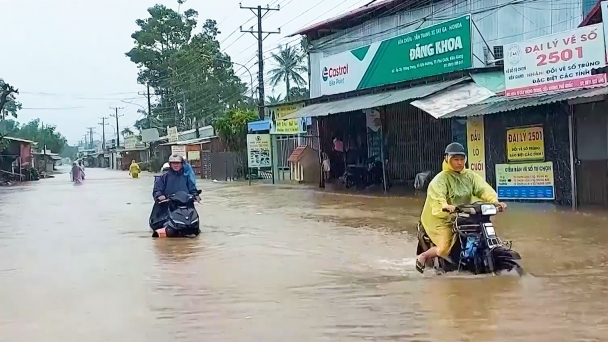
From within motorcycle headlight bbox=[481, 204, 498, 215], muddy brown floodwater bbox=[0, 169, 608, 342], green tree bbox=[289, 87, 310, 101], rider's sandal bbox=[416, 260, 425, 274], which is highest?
green tree bbox=[289, 87, 310, 101]

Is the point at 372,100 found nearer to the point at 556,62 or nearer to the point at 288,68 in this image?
the point at 556,62

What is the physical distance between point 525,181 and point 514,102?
1.88m

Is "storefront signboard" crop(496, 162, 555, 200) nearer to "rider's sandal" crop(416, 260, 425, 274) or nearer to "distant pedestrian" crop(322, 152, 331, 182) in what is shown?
"rider's sandal" crop(416, 260, 425, 274)

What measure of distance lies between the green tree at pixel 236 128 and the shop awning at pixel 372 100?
12720 mm

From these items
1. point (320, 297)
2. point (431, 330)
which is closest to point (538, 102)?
point (320, 297)

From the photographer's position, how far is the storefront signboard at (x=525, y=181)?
16344 mm

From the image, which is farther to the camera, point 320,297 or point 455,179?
point 455,179

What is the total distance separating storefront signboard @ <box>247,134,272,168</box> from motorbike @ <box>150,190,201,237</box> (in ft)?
69.0

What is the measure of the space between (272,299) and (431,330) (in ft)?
6.28

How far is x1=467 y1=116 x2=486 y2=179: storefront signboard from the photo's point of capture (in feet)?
60.1

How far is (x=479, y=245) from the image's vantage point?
26.1 feet

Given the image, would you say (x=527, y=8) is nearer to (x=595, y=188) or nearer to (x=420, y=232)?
(x=595, y=188)

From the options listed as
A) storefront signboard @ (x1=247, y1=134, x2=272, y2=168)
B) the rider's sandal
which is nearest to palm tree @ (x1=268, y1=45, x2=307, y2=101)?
storefront signboard @ (x1=247, y1=134, x2=272, y2=168)

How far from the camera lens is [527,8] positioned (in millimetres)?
21500
